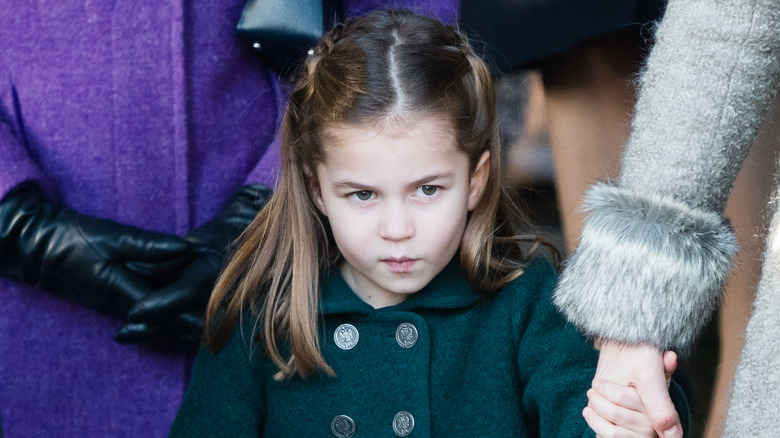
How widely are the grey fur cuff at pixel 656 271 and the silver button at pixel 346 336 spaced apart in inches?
17.5

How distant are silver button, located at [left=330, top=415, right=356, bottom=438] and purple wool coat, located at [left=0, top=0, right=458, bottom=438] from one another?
525 mm

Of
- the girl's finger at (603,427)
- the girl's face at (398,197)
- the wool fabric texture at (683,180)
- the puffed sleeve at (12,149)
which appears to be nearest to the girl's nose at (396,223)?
the girl's face at (398,197)

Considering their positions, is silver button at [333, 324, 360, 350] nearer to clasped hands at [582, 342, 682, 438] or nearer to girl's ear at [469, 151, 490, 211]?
girl's ear at [469, 151, 490, 211]

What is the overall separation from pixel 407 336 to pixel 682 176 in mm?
551

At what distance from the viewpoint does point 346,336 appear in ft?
5.14

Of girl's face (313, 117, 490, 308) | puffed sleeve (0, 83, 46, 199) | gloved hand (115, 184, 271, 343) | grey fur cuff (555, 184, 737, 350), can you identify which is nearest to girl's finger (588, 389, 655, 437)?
grey fur cuff (555, 184, 737, 350)

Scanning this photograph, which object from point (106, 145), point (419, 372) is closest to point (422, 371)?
point (419, 372)

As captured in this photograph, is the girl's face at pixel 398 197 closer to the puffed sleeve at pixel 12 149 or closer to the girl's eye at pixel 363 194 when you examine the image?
the girl's eye at pixel 363 194

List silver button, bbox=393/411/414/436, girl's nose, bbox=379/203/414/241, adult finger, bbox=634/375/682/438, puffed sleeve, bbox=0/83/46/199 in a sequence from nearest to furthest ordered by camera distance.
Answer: adult finger, bbox=634/375/682/438
girl's nose, bbox=379/203/414/241
silver button, bbox=393/411/414/436
puffed sleeve, bbox=0/83/46/199

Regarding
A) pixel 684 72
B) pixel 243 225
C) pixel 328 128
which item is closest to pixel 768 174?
pixel 684 72

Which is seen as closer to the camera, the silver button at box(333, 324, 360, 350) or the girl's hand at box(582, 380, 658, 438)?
the girl's hand at box(582, 380, 658, 438)

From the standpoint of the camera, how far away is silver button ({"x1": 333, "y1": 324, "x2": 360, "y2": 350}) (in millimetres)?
1561

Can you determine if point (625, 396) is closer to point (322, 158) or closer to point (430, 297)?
point (430, 297)

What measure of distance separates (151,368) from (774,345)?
1279 millimetres
